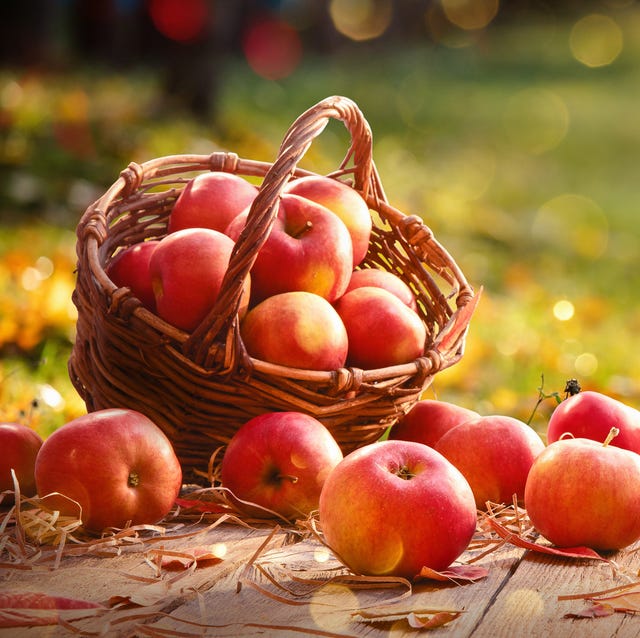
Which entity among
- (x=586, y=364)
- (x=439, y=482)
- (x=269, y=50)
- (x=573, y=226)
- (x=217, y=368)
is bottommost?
(x=586, y=364)

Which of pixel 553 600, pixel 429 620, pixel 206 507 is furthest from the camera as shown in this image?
pixel 206 507

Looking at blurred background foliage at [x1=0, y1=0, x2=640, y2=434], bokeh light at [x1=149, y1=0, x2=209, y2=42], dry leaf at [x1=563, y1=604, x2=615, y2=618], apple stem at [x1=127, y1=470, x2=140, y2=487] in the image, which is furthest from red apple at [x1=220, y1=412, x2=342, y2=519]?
bokeh light at [x1=149, y1=0, x2=209, y2=42]

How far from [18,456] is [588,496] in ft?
3.73

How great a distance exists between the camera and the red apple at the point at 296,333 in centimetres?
209

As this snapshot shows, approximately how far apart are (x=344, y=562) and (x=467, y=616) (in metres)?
0.26

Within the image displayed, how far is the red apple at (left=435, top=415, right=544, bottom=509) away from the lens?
6.84ft

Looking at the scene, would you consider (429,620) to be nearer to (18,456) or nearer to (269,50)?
(18,456)

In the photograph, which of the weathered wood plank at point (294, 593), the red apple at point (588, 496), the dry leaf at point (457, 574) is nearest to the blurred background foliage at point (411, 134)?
the weathered wood plank at point (294, 593)

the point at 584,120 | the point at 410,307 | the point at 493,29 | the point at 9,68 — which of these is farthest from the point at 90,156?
the point at 493,29

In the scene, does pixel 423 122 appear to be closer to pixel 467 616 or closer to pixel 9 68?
pixel 9 68

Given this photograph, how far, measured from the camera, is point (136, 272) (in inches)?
90.4

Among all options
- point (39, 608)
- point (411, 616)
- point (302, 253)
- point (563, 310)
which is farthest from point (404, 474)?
point (563, 310)

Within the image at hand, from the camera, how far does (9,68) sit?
9.27 meters

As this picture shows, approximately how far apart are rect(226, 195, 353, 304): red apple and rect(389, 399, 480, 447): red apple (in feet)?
1.11
